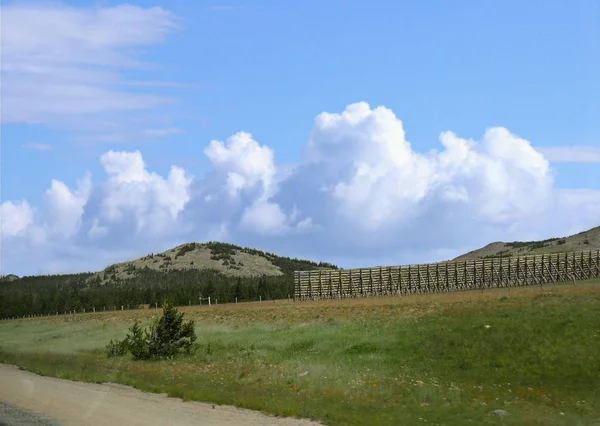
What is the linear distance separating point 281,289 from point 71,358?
3171 inches

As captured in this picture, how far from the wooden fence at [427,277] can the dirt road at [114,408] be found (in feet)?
177

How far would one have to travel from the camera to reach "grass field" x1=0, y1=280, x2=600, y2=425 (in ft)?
87.9

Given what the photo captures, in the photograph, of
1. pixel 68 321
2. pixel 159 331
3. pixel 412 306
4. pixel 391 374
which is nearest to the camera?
pixel 391 374

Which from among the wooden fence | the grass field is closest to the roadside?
the grass field

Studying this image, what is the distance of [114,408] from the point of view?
88.6ft

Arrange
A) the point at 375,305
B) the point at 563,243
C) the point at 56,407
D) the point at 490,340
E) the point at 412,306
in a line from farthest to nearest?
the point at 563,243, the point at 375,305, the point at 412,306, the point at 490,340, the point at 56,407

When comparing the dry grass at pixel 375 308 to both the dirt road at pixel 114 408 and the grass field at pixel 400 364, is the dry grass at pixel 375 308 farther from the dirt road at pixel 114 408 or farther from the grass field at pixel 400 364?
the dirt road at pixel 114 408

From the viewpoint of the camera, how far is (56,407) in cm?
2727

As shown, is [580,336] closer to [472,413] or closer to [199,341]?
[472,413]

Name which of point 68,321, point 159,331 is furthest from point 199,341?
point 68,321

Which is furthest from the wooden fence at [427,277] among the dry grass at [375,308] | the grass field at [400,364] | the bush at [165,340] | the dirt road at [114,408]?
the dirt road at [114,408]

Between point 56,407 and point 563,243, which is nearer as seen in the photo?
point 56,407

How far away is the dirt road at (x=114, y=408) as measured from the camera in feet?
Result: 79.5

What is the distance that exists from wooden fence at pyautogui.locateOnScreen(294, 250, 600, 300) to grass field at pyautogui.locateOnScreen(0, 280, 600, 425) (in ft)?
89.6
